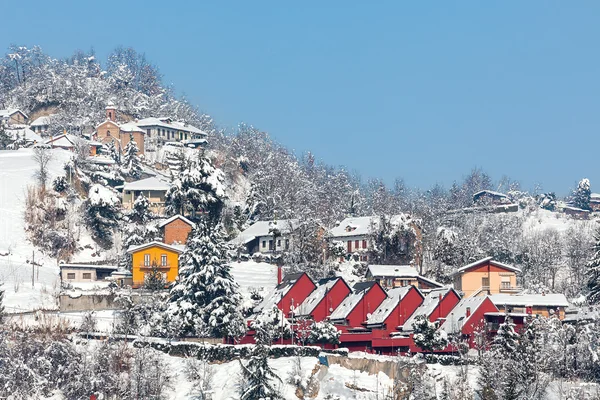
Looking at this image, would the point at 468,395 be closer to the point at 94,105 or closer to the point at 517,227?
the point at 517,227

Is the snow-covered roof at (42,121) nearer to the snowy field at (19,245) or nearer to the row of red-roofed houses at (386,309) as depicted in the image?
the snowy field at (19,245)

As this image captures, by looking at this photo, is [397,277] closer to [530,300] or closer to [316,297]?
[530,300]

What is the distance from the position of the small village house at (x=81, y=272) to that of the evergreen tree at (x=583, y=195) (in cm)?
7268

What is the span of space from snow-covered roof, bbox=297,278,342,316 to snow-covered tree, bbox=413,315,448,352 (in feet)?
27.9

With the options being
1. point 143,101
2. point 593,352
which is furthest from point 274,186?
point 593,352

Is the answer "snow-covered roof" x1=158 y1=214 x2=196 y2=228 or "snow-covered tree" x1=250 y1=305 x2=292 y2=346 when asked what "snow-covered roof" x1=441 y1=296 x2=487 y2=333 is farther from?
"snow-covered roof" x1=158 y1=214 x2=196 y2=228

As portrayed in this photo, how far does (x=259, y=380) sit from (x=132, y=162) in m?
60.7

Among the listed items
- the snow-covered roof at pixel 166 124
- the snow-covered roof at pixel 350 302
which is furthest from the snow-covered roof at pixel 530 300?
the snow-covered roof at pixel 166 124

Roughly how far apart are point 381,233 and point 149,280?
23.1 meters

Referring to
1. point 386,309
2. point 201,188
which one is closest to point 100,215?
point 201,188

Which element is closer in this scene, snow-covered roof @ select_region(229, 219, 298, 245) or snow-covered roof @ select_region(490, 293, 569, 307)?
snow-covered roof @ select_region(490, 293, 569, 307)

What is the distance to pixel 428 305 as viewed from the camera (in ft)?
205

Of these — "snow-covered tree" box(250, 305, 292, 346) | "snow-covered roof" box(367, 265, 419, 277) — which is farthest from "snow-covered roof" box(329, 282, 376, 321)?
"snow-covered roof" box(367, 265, 419, 277)

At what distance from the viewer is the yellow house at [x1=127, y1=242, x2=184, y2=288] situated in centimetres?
7044
